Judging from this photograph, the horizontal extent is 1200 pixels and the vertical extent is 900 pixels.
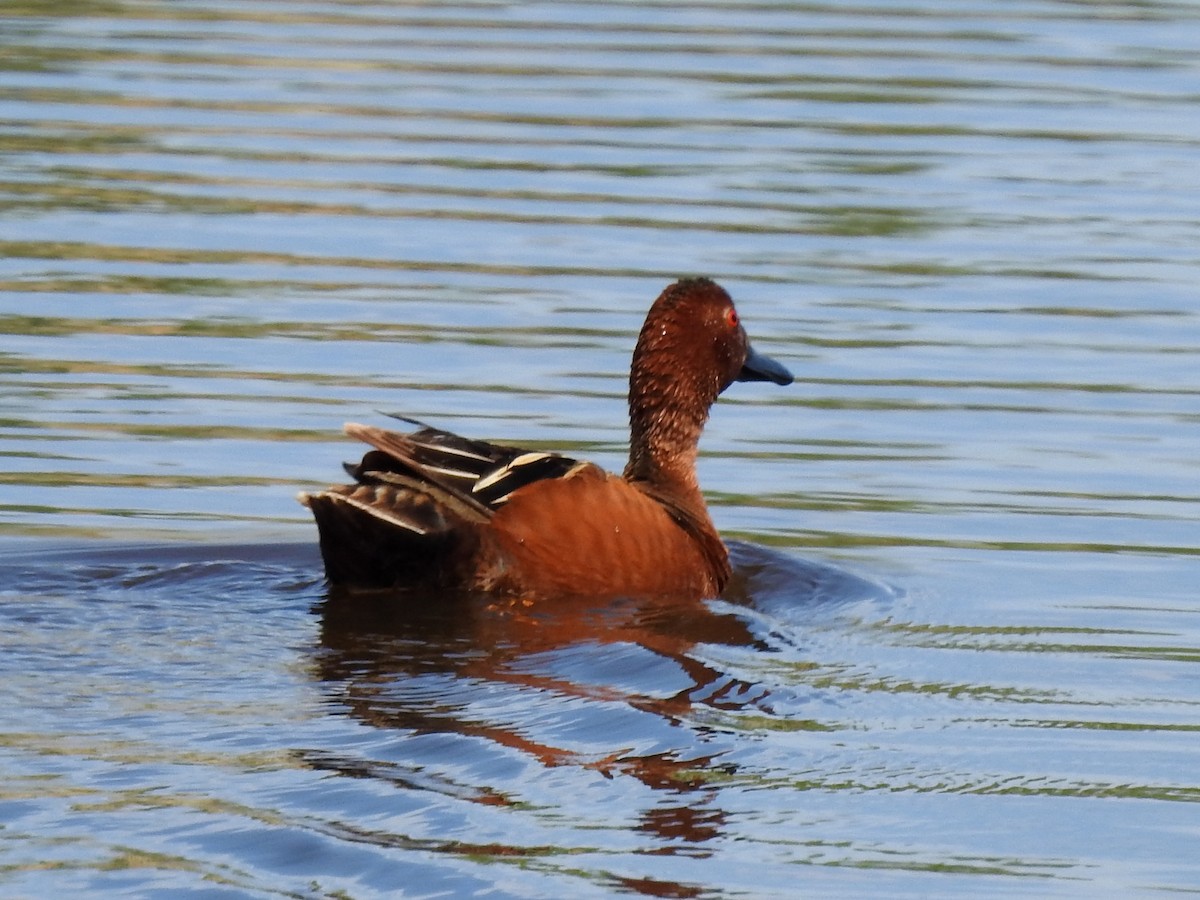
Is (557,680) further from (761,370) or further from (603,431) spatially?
(603,431)

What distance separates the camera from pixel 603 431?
37.0 ft

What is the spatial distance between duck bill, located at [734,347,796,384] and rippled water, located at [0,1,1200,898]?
0.60 m

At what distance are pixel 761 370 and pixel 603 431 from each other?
131 centimetres

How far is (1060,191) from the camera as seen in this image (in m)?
16.1

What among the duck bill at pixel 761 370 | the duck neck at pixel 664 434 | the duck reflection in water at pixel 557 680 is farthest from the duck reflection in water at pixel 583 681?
the duck bill at pixel 761 370

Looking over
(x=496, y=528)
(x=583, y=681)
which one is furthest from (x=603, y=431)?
(x=583, y=681)

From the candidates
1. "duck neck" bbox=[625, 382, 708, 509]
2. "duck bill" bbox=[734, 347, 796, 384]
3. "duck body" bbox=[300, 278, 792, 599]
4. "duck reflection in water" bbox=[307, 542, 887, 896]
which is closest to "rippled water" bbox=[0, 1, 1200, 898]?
"duck reflection in water" bbox=[307, 542, 887, 896]

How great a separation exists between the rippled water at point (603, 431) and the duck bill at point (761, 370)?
1.97ft

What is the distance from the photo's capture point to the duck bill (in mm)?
10172

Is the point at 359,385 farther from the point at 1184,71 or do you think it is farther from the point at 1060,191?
the point at 1184,71

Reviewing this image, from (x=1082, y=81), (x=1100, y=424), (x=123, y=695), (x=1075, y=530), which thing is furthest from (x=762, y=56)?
(x=123, y=695)

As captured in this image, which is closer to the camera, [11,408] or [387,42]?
[11,408]

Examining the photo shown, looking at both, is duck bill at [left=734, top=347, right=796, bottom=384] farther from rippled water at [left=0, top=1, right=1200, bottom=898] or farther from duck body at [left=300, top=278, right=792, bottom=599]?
duck body at [left=300, top=278, right=792, bottom=599]

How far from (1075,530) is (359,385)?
11.7 feet
